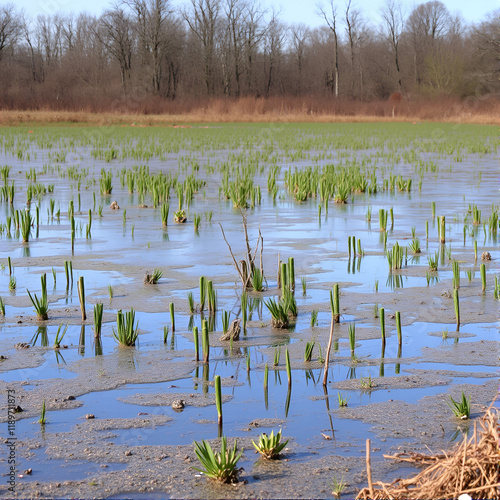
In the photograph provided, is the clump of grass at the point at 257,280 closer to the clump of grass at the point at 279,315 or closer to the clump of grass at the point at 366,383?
the clump of grass at the point at 279,315

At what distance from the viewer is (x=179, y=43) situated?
58344 mm

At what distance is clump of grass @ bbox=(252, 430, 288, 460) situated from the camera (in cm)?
250

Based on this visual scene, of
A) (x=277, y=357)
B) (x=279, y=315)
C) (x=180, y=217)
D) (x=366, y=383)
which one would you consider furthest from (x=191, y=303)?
(x=180, y=217)

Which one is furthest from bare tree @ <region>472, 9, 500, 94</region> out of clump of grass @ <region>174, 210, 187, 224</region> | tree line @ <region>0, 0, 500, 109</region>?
clump of grass @ <region>174, 210, 187, 224</region>

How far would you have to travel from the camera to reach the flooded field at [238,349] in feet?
8.25

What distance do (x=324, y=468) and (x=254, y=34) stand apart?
5642 cm

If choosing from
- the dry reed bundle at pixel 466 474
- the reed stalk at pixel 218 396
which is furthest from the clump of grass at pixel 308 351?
the dry reed bundle at pixel 466 474

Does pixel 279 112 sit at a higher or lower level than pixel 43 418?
higher

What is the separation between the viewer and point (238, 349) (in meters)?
3.78

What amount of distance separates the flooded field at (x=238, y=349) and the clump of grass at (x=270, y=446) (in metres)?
0.03

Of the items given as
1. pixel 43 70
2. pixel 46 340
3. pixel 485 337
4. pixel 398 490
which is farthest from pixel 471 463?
pixel 43 70

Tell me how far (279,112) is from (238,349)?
36.3 metres

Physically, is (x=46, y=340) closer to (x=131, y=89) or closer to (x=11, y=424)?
(x=11, y=424)

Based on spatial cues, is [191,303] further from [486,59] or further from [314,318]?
[486,59]
